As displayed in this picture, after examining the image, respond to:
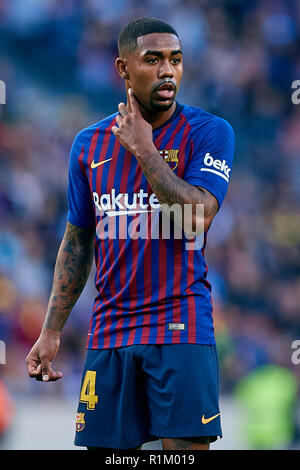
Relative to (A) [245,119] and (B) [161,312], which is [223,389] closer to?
(A) [245,119]

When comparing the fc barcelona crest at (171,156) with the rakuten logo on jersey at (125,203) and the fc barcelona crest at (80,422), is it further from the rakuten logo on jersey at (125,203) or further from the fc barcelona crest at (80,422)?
the fc barcelona crest at (80,422)

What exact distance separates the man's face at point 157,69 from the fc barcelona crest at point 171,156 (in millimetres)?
177

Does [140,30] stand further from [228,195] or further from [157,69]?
[228,195]

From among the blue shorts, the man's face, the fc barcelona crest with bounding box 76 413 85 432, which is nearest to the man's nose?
the man's face

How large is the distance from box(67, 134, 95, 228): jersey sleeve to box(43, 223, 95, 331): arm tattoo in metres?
0.04

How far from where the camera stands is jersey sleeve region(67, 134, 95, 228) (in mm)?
3572

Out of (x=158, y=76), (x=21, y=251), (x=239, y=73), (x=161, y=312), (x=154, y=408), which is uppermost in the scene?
(x=239, y=73)

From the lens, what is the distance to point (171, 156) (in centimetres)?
331

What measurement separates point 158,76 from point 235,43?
26.9 ft

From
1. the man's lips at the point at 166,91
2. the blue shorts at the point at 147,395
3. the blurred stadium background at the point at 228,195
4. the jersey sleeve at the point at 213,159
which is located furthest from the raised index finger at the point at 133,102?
the blurred stadium background at the point at 228,195

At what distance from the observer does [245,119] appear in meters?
10.7

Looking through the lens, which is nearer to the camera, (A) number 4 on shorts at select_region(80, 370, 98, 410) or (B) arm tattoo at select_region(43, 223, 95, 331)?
(A) number 4 on shorts at select_region(80, 370, 98, 410)

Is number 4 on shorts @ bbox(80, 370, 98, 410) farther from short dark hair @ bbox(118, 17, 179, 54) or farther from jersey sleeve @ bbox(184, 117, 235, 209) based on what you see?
short dark hair @ bbox(118, 17, 179, 54)

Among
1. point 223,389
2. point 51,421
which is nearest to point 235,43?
point 223,389
